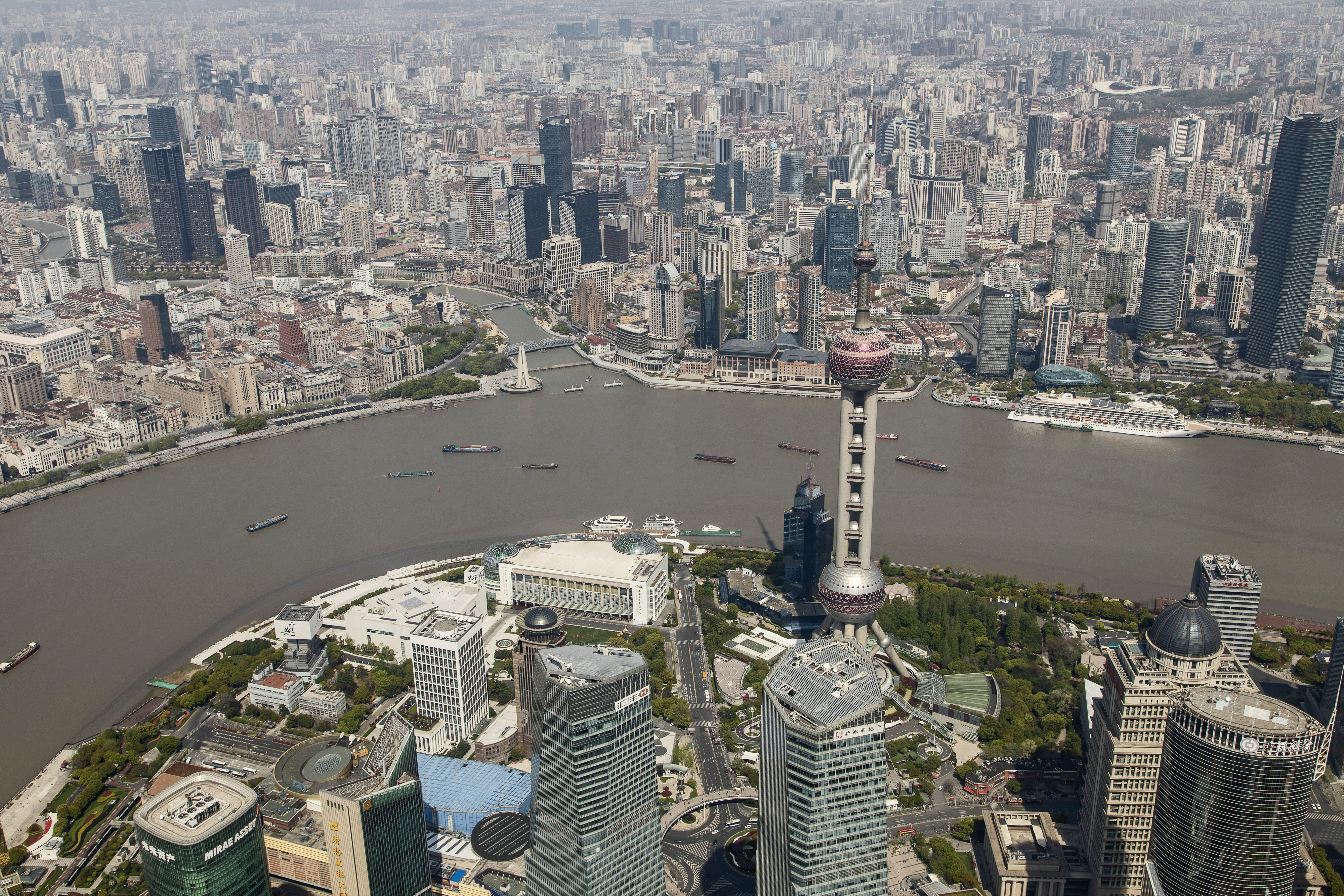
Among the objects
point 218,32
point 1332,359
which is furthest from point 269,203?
point 218,32

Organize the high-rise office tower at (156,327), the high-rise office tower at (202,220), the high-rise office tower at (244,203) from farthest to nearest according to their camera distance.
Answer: the high-rise office tower at (244,203), the high-rise office tower at (202,220), the high-rise office tower at (156,327)

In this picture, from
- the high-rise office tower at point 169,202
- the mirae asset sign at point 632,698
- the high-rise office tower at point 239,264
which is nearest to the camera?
the mirae asset sign at point 632,698

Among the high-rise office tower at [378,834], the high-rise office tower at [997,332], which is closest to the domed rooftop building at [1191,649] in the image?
the high-rise office tower at [378,834]

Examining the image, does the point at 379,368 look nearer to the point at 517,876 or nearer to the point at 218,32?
the point at 517,876

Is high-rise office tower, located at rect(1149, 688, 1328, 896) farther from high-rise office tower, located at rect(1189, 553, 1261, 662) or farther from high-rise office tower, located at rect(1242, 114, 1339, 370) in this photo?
high-rise office tower, located at rect(1242, 114, 1339, 370)

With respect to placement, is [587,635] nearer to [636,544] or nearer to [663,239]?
[636,544]

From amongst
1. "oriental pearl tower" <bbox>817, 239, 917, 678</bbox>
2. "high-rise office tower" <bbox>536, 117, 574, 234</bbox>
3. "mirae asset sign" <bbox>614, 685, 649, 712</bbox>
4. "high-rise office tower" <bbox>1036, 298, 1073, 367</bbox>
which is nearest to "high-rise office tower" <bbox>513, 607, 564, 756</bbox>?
"mirae asset sign" <bbox>614, 685, 649, 712</bbox>

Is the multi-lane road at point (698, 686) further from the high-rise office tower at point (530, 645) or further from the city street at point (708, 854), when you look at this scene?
the high-rise office tower at point (530, 645)
